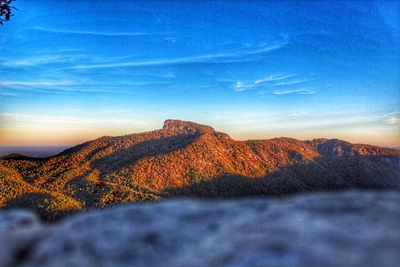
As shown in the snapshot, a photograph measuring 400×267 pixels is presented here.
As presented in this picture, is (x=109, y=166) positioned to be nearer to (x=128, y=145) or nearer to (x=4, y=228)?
(x=128, y=145)

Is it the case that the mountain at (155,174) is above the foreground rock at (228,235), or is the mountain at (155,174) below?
below

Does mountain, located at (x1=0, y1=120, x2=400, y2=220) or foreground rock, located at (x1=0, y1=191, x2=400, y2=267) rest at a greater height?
foreground rock, located at (x1=0, y1=191, x2=400, y2=267)

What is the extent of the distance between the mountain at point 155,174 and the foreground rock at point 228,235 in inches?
3816

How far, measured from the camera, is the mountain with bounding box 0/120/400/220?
11527 centimetres

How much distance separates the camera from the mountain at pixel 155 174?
4538 inches

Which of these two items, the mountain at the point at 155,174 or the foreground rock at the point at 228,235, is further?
the mountain at the point at 155,174

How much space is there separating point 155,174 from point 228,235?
14601cm

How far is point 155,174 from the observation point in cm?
14738

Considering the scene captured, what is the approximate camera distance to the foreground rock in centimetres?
272

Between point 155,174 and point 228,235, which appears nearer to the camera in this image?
point 228,235

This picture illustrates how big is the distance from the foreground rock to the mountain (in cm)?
9693

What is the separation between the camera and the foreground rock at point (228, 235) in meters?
2.72

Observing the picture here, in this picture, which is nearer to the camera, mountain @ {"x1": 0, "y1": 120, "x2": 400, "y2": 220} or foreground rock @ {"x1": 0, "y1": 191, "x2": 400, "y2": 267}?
foreground rock @ {"x1": 0, "y1": 191, "x2": 400, "y2": 267}

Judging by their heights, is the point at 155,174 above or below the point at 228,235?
below
